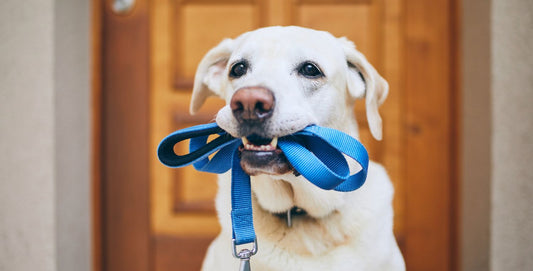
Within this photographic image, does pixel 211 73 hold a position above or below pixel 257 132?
above

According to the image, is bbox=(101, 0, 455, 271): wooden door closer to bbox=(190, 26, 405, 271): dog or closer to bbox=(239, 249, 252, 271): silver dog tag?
bbox=(190, 26, 405, 271): dog

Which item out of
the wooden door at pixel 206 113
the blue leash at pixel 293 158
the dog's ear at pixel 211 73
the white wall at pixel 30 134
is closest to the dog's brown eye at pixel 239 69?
the dog's ear at pixel 211 73

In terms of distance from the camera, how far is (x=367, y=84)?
1337 millimetres

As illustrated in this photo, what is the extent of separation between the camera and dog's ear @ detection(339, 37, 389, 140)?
1.30 meters

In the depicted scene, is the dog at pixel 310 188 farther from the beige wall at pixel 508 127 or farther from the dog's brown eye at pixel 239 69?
the beige wall at pixel 508 127

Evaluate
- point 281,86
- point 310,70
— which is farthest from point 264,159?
point 310,70

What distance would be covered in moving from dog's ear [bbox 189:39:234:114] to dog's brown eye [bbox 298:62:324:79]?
0.37 m

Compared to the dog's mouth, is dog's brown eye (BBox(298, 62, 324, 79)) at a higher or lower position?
higher

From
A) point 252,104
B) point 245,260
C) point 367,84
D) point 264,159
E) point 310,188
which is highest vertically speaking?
point 367,84

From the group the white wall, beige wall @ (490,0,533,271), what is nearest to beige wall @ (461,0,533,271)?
beige wall @ (490,0,533,271)

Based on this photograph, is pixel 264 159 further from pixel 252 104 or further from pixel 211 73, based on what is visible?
pixel 211 73

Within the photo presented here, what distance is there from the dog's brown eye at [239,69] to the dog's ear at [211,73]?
145 mm

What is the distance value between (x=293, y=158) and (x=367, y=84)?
562 millimetres

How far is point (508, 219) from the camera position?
1619 millimetres
